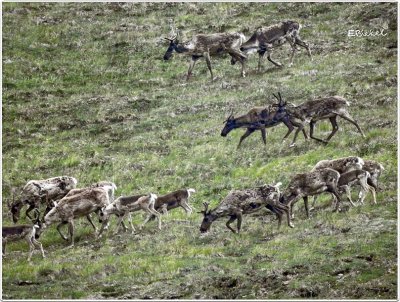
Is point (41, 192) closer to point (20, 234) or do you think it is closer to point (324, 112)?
point (20, 234)

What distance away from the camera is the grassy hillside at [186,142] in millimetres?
25891

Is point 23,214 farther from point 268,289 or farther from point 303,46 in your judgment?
point 303,46

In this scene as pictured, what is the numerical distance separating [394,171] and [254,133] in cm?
826

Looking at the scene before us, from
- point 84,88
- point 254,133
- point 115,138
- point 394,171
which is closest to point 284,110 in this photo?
point 254,133

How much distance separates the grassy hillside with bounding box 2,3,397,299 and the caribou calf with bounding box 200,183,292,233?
1.47 ft

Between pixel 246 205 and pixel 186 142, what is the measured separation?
31.9ft

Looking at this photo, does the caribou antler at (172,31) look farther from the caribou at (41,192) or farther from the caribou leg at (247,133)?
the caribou at (41,192)

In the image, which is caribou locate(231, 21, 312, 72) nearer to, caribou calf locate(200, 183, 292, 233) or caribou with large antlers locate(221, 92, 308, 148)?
caribou with large antlers locate(221, 92, 308, 148)

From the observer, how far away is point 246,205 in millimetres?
28891

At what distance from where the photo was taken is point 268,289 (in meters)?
24.9

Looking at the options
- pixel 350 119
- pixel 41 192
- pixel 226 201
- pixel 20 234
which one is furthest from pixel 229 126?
pixel 20 234

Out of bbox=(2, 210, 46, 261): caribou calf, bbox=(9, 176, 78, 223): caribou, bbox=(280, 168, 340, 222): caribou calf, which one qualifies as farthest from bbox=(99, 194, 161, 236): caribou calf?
bbox=(280, 168, 340, 222): caribou calf

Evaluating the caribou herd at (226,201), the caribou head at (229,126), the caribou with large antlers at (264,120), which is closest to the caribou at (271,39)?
the caribou head at (229,126)

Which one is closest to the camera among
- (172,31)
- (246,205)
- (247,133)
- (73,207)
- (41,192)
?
(246,205)
